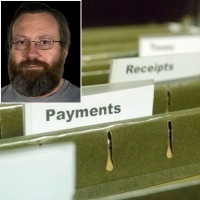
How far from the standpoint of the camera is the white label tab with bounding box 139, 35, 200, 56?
2.45 ft

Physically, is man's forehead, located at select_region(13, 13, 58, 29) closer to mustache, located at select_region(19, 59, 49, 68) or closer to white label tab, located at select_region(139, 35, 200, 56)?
mustache, located at select_region(19, 59, 49, 68)

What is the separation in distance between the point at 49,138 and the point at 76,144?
3cm

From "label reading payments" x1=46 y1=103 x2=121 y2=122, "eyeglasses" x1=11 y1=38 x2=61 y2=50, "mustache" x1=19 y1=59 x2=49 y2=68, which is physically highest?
"eyeglasses" x1=11 y1=38 x2=61 y2=50

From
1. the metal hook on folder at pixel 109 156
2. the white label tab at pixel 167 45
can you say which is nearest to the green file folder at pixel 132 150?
the metal hook on folder at pixel 109 156

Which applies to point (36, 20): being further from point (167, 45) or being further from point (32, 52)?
point (167, 45)

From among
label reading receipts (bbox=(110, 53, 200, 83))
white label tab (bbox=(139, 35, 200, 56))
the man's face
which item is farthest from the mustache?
white label tab (bbox=(139, 35, 200, 56))

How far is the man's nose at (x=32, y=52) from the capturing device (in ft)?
1.36

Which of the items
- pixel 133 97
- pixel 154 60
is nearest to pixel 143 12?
pixel 154 60

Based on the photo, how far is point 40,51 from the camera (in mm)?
415

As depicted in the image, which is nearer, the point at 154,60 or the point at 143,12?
the point at 154,60

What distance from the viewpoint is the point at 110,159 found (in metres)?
0.43

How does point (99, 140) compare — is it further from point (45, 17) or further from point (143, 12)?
point (143, 12)

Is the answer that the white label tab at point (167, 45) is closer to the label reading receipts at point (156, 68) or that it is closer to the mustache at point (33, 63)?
the label reading receipts at point (156, 68)

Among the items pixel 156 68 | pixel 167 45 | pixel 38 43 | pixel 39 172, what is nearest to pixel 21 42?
pixel 38 43
